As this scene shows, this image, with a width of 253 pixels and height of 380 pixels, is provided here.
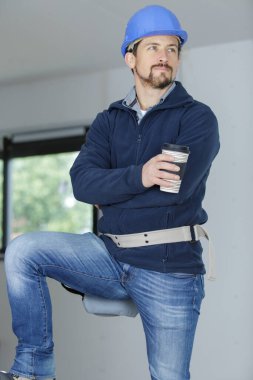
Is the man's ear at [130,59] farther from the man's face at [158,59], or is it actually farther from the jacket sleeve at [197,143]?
the jacket sleeve at [197,143]

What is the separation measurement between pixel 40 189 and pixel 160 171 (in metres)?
4.37

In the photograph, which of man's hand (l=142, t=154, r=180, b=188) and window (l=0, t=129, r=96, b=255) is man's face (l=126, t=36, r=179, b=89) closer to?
man's hand (l=142, t=154, r=180, b=188)

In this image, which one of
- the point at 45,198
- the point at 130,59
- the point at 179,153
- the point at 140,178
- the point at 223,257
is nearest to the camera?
the point at 179,153

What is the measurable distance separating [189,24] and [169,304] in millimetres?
2266

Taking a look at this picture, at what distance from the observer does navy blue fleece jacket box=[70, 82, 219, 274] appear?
1923mm

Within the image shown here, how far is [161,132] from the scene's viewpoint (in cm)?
203

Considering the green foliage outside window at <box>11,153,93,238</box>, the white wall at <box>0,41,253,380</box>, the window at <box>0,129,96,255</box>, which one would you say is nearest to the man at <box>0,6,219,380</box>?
the white wall at <box>0,41,253,380</box>

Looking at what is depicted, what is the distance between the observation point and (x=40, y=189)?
605 centimetres

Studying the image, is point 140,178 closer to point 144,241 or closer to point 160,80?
point 144,241

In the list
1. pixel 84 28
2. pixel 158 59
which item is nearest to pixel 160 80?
pixel 158 59

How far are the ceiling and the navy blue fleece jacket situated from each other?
5.31 feet

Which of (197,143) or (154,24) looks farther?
(154,24)

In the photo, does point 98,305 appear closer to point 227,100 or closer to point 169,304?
point 169,304

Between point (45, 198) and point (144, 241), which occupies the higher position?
point (45, 198)
